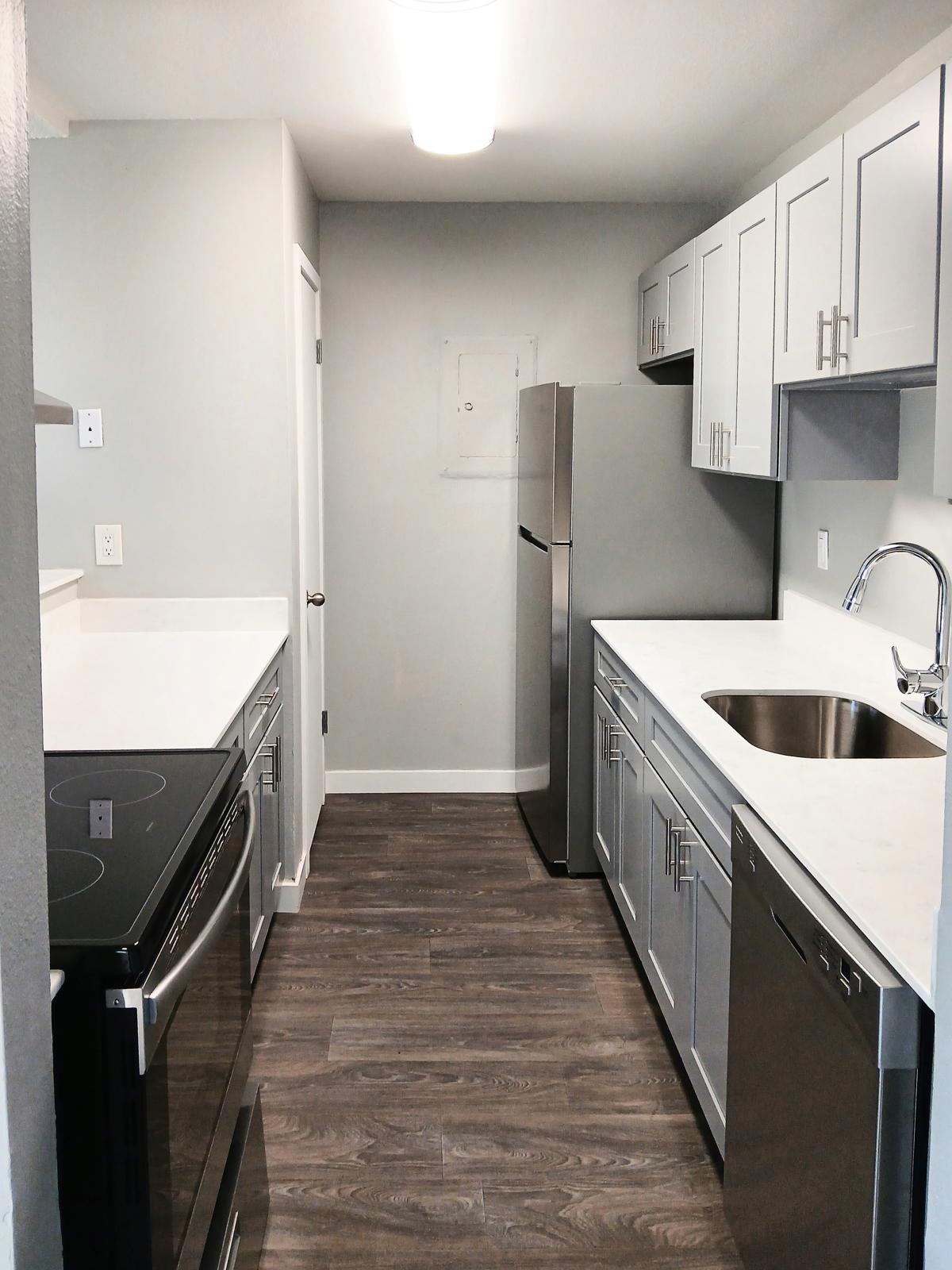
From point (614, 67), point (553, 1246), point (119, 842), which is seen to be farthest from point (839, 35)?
point (553, 1246)

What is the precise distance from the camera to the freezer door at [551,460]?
12.5 ft

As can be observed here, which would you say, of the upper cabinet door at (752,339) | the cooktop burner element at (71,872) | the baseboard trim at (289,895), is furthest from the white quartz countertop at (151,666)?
the upper cabinet door at (752,339)

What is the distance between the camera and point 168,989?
51.7 inches

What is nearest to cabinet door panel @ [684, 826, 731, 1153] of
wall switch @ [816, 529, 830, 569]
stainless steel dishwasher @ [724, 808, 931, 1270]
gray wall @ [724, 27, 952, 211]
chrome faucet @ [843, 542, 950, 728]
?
stainless steel dishwasher @ [724, 808, 931, 1270]

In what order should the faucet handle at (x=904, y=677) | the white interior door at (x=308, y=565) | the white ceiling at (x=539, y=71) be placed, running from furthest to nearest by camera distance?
the white interior door at (x=308, y=565) → the white ceiling at (x=539, y=71) → the faucet handle at (x=904, y=677)

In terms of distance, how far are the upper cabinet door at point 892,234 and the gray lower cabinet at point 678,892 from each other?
2.90 ft

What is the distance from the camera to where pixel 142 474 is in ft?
11.4

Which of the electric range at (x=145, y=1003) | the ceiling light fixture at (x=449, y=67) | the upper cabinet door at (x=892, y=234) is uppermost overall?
the ceiling light fixture at (x=449, y=67)

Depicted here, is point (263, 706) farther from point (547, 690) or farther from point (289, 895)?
point (547, 690)

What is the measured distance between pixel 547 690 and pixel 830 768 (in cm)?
191

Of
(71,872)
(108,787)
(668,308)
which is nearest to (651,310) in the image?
(668,308)

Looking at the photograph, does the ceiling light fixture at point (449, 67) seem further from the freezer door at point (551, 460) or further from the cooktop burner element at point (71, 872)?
the cooktop burner element at point (71, 872)

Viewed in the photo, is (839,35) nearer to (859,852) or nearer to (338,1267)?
(859,852)

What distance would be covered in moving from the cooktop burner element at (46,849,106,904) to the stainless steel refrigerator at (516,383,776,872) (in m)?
2.48
